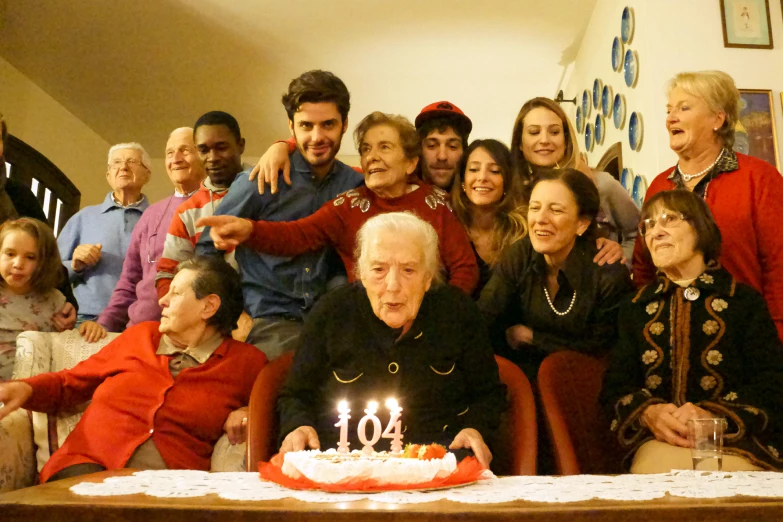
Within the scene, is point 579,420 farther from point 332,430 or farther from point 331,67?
point 331,67

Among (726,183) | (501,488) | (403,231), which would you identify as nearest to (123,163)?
(403,231)

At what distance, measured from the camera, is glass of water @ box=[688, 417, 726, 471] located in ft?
5.63

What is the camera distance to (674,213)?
2320 mm

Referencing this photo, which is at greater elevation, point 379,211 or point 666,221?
point 379,211

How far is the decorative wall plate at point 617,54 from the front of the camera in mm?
5238

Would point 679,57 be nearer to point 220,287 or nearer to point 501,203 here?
point 501,203

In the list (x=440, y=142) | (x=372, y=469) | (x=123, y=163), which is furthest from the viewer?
(x=123, y=163)

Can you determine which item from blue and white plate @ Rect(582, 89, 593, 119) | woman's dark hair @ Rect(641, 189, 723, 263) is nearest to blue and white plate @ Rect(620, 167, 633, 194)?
blue and white plate @ Rect(582, 89, 593, 119)

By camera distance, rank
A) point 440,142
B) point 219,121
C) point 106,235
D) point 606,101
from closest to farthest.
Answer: point 440,142 < point 219,121 < point 106,235 < point 606,101

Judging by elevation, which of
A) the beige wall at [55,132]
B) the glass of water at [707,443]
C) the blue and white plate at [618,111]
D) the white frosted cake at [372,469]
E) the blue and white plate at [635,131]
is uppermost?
the beige wall at [55,132]

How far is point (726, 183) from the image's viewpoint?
2727 mm

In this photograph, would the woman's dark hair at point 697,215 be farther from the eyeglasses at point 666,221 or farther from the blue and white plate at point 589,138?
the blue and white plate at point 589,138

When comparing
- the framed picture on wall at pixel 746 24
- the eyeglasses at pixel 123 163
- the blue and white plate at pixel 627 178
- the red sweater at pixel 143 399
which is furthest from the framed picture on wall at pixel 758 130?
the eyeglasses at pixel 123 163

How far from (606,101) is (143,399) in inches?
182
